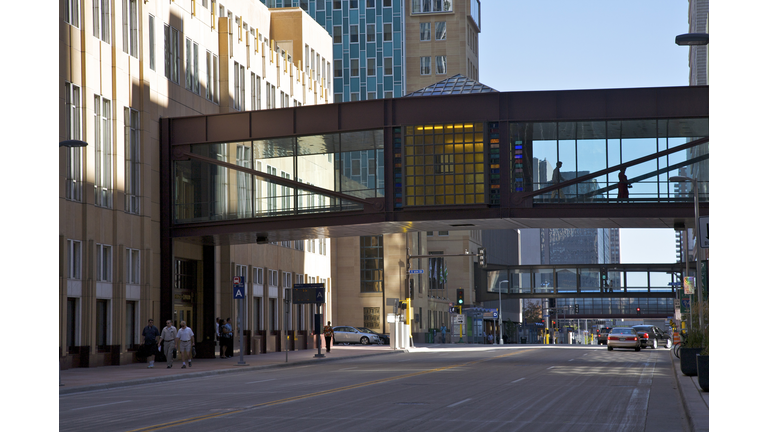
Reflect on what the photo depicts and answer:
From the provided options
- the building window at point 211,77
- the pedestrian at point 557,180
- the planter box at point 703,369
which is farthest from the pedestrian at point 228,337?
the planter box at point 703,369

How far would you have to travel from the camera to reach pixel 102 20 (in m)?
37.4

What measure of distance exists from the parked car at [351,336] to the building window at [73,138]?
3896 centimetres

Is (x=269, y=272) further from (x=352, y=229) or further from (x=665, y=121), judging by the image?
(x=665, y=121)

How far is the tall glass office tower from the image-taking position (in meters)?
109

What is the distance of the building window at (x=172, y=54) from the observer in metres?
43.3

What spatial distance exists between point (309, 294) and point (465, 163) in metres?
9.10

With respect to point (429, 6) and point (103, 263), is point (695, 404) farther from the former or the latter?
point (429, 6)

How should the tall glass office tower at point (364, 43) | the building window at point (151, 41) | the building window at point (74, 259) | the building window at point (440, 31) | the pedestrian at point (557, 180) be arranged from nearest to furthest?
1. the building window at point (74, 259)
2. the pedestrian at point (557, 180)
3. the building window at point (151, 41)
4. the tall glass office tower at point (364, 43)
5. the building window at point (440, 31)

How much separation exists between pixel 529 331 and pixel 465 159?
132233mm

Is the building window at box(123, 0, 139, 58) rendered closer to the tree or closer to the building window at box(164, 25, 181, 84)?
the building window at box(164, 25, 181, 84)

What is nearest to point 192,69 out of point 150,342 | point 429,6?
point 150,342

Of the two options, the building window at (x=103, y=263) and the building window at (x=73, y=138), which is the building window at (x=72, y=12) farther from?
the building window at (x=103, y=263)
